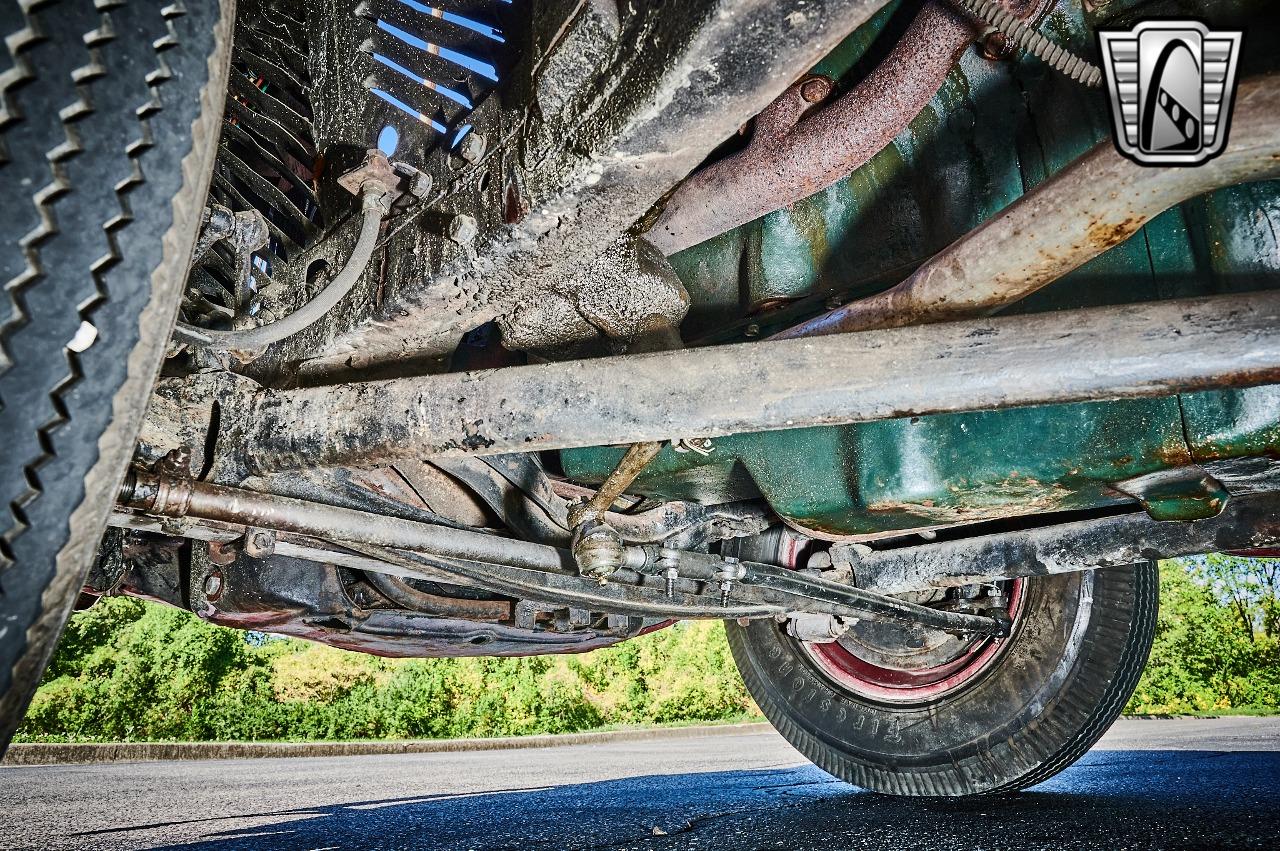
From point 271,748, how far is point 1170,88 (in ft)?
30.5

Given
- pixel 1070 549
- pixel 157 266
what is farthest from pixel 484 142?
pixel 1070 549

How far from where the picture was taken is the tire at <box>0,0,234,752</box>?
0.58 metres

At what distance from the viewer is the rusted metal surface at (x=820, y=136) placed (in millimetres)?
1054

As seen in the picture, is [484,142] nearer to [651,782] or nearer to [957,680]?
[957,680]

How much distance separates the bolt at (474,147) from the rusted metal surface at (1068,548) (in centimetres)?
149

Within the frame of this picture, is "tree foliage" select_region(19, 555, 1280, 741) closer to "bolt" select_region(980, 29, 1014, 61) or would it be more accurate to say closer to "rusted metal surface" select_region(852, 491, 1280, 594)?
"rusted metal surface" select_region(852, 491, 1280, 594)

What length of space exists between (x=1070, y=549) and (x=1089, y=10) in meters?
1.12

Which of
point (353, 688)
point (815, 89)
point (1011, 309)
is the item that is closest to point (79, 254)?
point (815, 89)

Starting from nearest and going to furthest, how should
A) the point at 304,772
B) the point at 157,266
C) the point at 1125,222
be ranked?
the point at 157,266 < the point at 1125,222 < the point at 304,772

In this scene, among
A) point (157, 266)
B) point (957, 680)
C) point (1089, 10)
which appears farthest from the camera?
point (957, 680)

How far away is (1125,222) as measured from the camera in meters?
0.80

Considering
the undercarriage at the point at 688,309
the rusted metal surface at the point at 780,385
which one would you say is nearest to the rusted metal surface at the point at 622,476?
the undercarriage at the point at 688,309

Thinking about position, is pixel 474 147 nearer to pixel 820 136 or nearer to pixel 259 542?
pixel 820 136

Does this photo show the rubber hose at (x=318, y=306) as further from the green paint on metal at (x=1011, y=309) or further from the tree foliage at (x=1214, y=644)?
the tree foliage at (x=1214, y=644)
